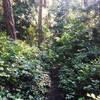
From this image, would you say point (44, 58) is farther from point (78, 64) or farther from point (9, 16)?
point (9, 16)

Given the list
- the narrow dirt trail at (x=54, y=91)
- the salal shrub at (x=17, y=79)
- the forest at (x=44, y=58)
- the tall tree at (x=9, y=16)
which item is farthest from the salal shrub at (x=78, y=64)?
the tall tree at (x=9, y=16)

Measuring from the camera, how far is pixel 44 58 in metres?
15.5

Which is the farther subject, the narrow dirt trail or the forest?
the narrow dirt trail

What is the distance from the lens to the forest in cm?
993

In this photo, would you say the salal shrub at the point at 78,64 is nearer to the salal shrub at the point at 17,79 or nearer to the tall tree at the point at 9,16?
the salal shrub at the point at 17,79

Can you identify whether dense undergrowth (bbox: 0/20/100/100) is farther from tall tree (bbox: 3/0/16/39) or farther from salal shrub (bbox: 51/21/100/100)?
tall tree (bbox: 3/0/16/39)

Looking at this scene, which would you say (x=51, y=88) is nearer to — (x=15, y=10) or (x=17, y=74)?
(x=17, y=74)

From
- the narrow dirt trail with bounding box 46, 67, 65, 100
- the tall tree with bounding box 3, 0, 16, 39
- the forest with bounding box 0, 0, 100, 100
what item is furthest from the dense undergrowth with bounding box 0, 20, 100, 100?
the tall tree with bounding box 3, 0, 16, 39

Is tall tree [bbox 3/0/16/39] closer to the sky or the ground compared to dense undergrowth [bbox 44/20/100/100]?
closer to the sky

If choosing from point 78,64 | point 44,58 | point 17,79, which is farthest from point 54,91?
point 44,58

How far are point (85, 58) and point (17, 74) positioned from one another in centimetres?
466

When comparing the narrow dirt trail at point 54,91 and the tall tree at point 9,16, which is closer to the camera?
the narrow dirt trail at point 54,91

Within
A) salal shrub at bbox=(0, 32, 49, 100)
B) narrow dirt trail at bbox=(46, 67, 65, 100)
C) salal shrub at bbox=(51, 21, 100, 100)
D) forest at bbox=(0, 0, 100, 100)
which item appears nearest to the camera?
salal shrub at bbox=(0, 32, 49, 100)

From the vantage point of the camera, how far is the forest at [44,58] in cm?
993
